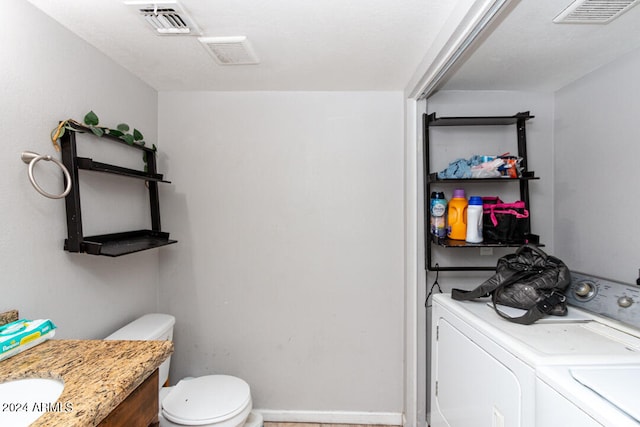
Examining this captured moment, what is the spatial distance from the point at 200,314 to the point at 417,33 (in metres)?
2.11

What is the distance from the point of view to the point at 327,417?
2.09 metres

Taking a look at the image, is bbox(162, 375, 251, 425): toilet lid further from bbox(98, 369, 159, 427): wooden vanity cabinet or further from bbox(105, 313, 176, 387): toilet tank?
bbox(98, 369, 159, 427): wooden vanity cabinet

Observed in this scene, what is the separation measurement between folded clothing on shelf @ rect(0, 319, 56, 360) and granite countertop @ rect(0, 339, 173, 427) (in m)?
0.02

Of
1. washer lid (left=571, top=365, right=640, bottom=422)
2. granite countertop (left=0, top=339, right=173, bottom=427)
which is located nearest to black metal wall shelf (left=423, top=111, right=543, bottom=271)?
washer lid (left=571, top=365, right=640, bottom=422)

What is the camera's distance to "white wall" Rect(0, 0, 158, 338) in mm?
1150

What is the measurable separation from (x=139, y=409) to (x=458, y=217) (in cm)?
173

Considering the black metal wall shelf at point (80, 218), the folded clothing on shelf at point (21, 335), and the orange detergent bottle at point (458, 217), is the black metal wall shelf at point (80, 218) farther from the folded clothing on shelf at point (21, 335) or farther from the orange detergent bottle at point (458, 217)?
the orange detergent bottle at point (458, 217)

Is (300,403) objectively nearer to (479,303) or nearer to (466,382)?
(466,382)

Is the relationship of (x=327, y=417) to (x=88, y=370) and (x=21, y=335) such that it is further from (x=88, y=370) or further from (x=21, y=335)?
(x=21, y=335)

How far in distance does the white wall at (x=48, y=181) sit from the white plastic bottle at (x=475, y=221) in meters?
2.00

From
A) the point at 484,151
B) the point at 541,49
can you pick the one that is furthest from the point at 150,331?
the point at 541,49

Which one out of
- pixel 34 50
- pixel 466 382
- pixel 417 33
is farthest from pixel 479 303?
pixel 34 50

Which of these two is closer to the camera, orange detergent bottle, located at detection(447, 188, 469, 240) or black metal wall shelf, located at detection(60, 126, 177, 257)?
black metal wall shelf, located at detection(60, 126, 177, 257)

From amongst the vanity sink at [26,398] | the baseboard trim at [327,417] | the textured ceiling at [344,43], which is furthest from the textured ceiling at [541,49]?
the baseboard trim at [327,417]
